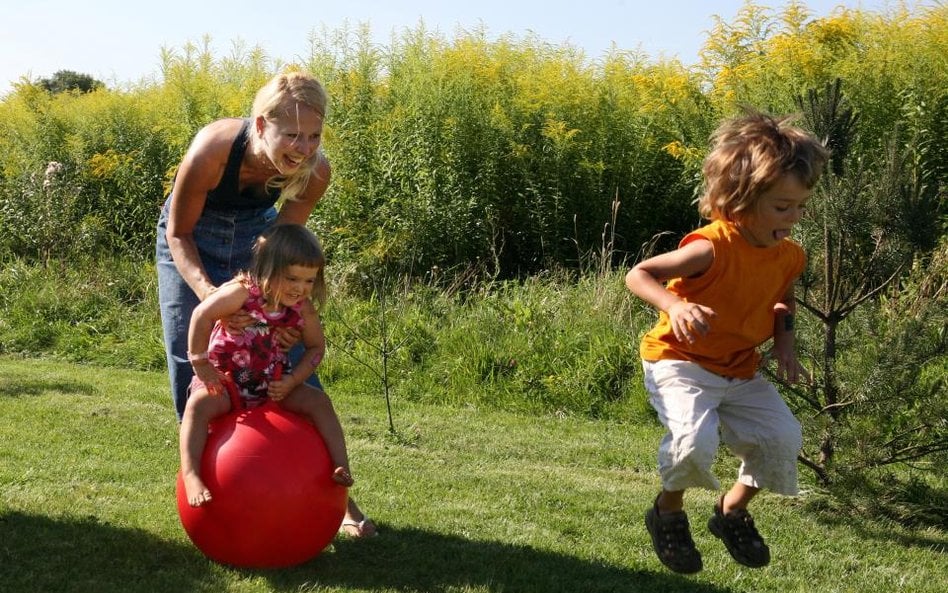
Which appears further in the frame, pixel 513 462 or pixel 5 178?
pixel 5 178

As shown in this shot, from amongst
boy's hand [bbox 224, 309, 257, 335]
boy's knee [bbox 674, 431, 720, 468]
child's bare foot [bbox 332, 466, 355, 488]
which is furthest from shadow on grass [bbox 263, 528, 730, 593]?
boy's hand [bbox 224, 309, 257, 335]

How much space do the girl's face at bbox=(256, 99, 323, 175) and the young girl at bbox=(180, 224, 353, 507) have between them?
317 millimetres

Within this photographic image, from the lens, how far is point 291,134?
183 inches

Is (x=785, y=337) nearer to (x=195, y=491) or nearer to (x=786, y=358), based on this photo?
(x=786, y=358)

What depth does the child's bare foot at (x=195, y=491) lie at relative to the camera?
4.60 meters

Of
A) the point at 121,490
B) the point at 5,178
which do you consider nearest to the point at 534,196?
the point at 121,490

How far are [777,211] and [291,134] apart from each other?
199cm

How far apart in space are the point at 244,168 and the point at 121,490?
7.18 feet

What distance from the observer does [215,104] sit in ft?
44.0

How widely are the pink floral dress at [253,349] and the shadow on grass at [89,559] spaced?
0.78 meters

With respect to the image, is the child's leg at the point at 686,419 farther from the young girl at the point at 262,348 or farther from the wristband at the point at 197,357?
the wristband at the point at 197,357

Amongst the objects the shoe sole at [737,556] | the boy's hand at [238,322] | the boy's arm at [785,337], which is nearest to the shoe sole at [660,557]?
the shoe sole at [737,556]

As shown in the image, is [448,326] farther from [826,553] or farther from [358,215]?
[826,553]

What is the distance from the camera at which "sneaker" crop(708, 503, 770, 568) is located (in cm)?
453
